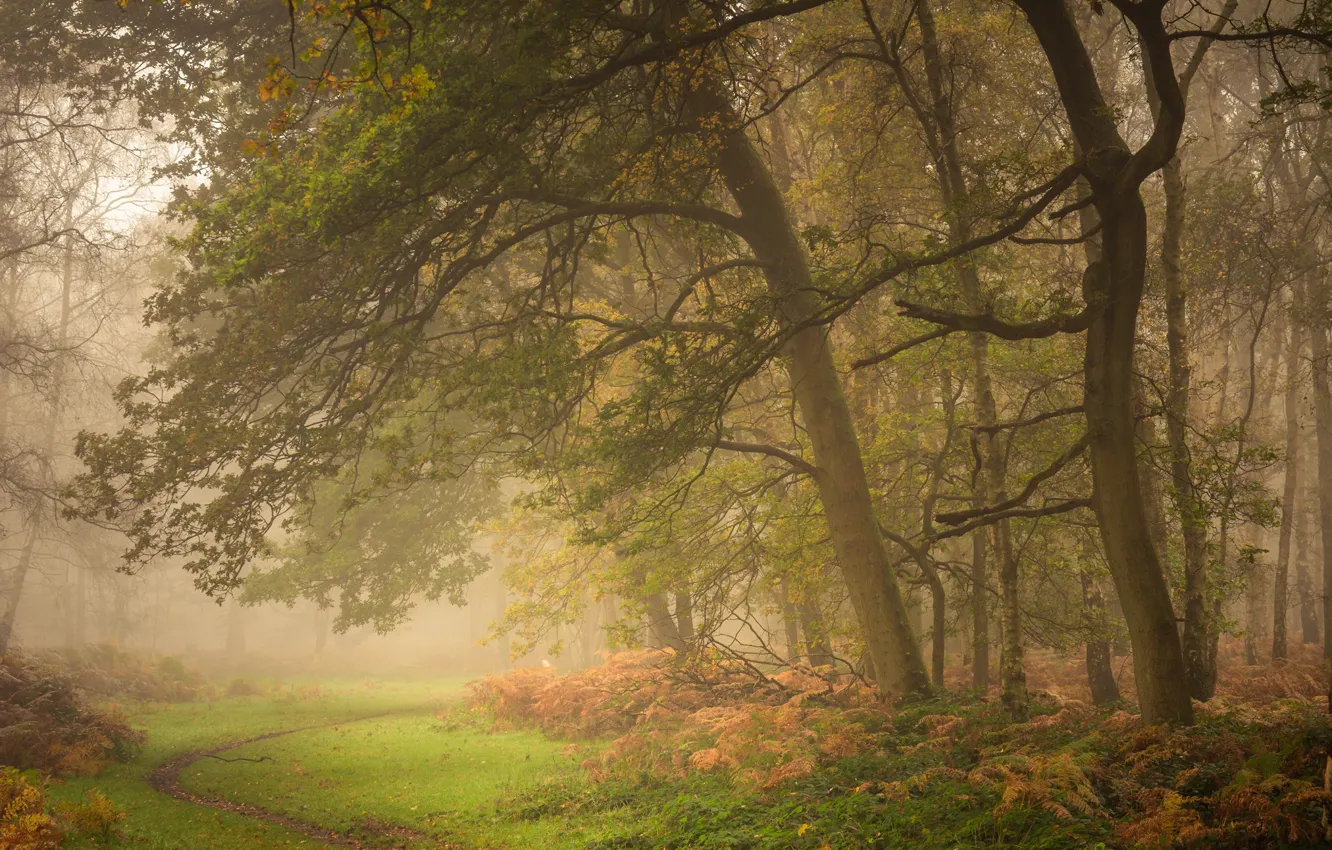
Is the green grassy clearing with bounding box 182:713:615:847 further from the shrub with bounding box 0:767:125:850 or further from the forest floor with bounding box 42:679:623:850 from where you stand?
the shrub with bounding box 0:767:125:850

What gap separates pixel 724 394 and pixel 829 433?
2513mm

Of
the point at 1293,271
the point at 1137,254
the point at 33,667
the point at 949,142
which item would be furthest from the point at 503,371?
the point at 1293,271

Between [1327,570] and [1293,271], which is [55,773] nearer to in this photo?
[1293,271]

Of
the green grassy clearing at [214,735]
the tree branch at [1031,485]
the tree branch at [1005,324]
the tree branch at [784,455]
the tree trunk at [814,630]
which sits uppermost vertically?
the tree branch at [1005,324]

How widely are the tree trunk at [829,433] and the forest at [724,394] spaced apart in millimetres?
62

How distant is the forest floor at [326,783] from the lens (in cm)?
965

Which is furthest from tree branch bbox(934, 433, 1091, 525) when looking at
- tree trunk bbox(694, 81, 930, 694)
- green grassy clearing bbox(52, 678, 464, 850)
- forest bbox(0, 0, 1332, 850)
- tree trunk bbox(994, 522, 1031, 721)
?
green grassy clearing bbox(52, 678, 464, 850)

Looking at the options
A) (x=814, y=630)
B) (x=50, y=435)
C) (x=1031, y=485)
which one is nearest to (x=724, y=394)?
(x=1031, y=485)

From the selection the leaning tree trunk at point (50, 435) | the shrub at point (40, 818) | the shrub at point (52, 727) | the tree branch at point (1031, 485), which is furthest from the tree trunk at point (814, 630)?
the leaning tree trunk at point (50, 435)

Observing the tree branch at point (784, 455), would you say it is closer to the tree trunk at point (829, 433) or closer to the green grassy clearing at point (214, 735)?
the tree trunk at point (829, 433)

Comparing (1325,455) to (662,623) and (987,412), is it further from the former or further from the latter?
(662,623)

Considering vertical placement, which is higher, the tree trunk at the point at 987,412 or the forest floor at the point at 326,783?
the tree trunk at the point at 987,412

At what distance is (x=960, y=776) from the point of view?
7281mm

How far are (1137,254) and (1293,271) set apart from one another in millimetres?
10525
